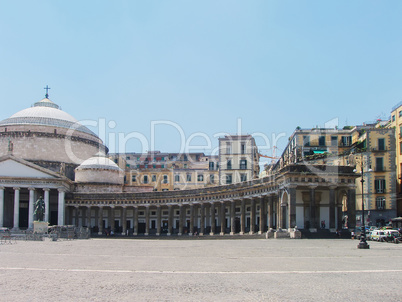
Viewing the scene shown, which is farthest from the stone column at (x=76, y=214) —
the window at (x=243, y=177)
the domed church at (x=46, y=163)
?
the window at (x=243, y=177)

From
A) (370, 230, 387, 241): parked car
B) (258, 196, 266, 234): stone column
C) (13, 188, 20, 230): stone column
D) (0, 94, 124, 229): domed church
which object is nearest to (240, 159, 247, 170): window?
(0, 94, 124, 229): domed church

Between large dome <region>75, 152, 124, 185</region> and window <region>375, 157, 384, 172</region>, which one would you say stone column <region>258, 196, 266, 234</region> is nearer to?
window <region>375, 157, 384, 172</region>

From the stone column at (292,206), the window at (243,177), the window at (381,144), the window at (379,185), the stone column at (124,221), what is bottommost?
the stone column at (124,221)

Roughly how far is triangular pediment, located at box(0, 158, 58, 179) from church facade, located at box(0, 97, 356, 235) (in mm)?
155

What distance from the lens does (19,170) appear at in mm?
80625

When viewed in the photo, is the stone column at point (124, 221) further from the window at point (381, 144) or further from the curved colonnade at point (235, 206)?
the window at point (381, 144)

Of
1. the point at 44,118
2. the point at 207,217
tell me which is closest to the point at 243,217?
the point at 207,217

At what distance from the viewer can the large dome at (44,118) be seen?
95.2 meters

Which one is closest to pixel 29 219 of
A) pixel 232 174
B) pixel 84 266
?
pixel 232 174

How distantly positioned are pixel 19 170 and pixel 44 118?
1861cm

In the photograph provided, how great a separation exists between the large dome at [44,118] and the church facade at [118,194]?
0.20 meters

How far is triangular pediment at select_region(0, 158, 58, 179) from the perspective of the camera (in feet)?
263

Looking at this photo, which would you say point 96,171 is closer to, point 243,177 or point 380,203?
point 243,177

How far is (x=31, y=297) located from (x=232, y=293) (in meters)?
5.65
